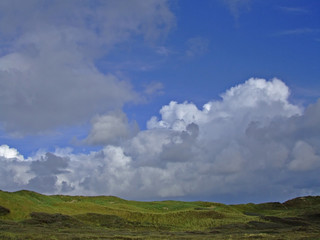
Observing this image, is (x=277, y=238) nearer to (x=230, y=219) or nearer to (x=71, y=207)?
(x=230, y=219)

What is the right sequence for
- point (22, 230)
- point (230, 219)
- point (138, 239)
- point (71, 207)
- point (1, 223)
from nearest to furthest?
point (138, 239)
point (22, 230)
point (1, 223)
point (230, 219)
point (71, 207)

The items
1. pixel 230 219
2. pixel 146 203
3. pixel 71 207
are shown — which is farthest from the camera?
pixel 146 203

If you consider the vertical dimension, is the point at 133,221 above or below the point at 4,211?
below

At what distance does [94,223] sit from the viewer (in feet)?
202

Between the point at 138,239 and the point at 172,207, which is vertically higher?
the point at 172,207

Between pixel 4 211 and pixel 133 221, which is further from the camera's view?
pixel 133 221

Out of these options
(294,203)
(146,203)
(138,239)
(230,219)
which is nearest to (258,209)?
(294,203)

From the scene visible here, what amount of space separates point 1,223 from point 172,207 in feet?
140

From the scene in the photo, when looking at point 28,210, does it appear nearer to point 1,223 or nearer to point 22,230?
point 1,223

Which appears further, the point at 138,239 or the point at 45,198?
the point at 45,198

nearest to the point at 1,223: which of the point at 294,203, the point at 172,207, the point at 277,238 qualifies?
the point at 277,238

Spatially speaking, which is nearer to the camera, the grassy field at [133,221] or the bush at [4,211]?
the grassy field at [133,221]

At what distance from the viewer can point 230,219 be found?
6956 centimetres

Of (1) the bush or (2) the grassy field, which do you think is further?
(1) the bush
